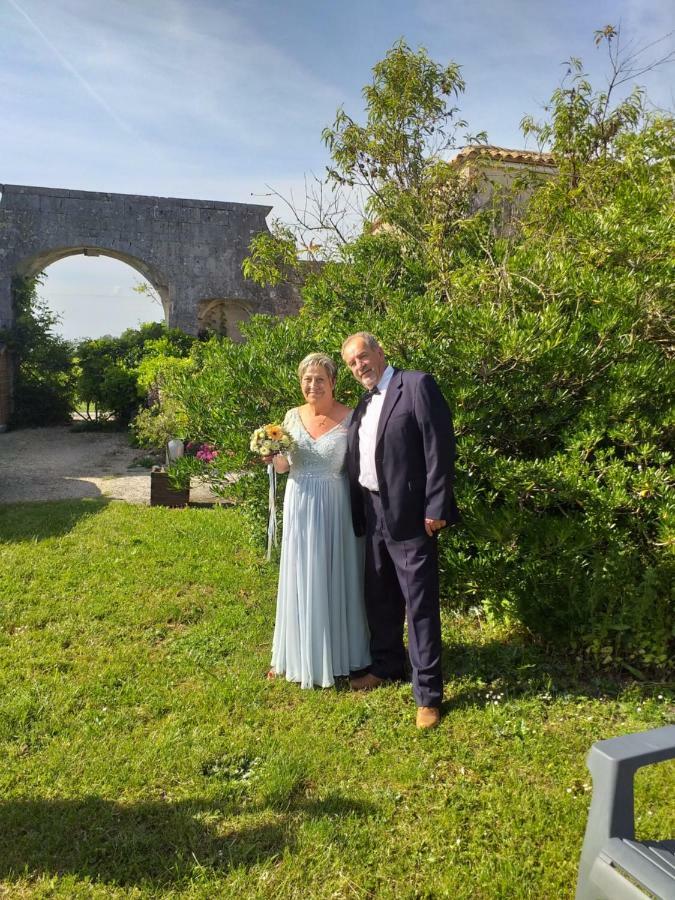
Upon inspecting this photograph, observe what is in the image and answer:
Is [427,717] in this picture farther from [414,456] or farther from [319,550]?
[414,456]

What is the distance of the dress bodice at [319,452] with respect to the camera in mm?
3775

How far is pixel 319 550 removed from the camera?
12.3 ft

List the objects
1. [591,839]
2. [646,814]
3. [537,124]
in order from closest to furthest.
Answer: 1. [591,839]
2. [646,814]
3. [537,124]

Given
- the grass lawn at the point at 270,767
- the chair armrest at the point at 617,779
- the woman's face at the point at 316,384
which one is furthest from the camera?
the woman's face at the point at 316,384

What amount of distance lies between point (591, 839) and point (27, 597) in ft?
15.5

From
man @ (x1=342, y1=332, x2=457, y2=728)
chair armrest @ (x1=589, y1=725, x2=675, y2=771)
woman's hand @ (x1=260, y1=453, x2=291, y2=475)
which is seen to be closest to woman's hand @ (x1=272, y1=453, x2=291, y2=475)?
woman's hand @ (x1=260, y1=453, x2=291, y2=475)

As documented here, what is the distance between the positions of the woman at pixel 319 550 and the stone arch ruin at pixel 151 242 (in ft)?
41.9

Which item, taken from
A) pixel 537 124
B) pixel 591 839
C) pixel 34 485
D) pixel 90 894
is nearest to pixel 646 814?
pixel 591 839

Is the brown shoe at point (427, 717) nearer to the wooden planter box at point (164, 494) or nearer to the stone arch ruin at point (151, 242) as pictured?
the wooden planter box at point (164, 494)

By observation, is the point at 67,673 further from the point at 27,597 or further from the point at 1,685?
the point at 27,597

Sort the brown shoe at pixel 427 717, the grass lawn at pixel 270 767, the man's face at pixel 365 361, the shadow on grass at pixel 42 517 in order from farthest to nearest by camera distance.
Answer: the shadow on grass at pixel 42 517 < the man's face at pixel 365 361 < the brown shoe at pixel 427 717 < the grass lawn at pixel 270 767

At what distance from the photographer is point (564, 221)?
5438 millimetres

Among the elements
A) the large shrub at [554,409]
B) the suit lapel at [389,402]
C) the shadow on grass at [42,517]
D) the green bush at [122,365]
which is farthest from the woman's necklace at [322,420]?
the green bush at [122,365]

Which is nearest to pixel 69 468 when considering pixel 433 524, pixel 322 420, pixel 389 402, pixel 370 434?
pixel 322 420
